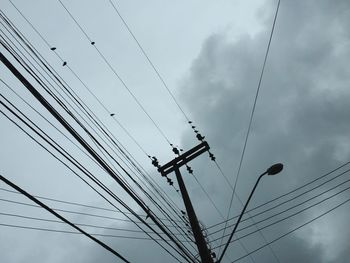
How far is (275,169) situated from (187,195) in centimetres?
270

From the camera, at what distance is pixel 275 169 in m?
9.18

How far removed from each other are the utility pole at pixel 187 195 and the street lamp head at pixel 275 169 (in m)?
2.43

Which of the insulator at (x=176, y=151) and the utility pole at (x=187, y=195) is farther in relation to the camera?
the insulator at (x=176, y=151)

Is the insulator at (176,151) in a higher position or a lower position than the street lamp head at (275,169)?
higher

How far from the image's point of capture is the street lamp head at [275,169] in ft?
29.9

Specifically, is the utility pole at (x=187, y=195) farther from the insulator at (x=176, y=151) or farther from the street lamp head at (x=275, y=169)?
the street lamp head at (x=275, y=169)

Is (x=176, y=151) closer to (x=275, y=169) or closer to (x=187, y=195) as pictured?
(x=187, y=195)

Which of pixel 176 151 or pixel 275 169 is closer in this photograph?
pixel 275 169

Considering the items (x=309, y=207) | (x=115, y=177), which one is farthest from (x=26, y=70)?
(x=309, y=207)

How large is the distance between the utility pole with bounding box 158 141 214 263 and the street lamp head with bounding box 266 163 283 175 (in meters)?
2.43

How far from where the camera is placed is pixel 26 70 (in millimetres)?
5707

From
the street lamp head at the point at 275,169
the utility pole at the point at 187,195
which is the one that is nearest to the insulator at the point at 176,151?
the utility pole at the point at 187,195

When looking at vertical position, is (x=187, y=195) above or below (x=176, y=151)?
below

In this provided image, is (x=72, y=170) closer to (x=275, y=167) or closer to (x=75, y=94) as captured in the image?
(x=75, y=94)
